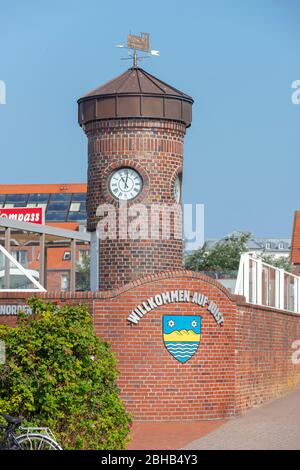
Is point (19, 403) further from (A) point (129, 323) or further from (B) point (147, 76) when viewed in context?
(B) point (147, 76)

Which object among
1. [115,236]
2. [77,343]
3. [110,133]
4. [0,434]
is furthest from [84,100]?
[0,434]

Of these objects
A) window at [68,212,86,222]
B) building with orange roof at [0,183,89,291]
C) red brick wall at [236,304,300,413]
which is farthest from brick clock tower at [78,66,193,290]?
window at [68,212,86,222]

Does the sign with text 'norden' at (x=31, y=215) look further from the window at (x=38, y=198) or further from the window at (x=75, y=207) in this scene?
the window at (x=75, y=207)

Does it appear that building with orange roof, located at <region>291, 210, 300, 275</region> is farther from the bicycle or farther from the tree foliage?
the bicycle

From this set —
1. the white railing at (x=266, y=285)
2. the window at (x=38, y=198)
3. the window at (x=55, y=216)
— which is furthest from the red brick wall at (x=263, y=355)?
the window at (x=38, y=198)

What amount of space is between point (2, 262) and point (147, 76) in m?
6.01

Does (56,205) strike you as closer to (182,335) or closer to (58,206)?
(58,206)

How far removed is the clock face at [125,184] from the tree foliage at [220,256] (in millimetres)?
32726

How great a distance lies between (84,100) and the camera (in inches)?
1158

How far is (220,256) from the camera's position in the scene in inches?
2469

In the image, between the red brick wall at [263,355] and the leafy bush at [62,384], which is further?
the red brick wall at [263,355]

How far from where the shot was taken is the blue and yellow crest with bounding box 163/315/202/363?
23859 millimetres

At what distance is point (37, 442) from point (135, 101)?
15456 mm

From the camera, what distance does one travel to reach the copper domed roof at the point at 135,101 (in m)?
28.5
